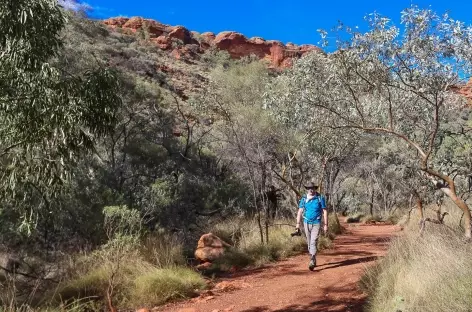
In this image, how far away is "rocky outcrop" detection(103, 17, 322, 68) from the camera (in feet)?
189

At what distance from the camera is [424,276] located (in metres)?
4.59

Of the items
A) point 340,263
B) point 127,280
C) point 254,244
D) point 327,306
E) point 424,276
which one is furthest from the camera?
point 254,244

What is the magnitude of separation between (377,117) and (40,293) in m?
6.91

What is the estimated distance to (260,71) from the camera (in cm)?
2775

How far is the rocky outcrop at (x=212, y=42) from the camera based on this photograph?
57713mm

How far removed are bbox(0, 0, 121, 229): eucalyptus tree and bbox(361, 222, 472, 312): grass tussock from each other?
12.6 ft

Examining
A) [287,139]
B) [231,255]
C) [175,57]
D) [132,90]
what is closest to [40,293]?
[231,255]

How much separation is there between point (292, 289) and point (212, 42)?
203 feet

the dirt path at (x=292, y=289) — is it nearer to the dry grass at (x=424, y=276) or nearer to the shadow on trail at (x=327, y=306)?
the shadow on trail at (x=327, y=306)

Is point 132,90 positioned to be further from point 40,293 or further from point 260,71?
point 40,293

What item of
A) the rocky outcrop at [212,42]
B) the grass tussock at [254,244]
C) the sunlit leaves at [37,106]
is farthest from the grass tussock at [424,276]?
the rocky outcrop at [212,42]

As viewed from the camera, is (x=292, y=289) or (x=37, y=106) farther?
(x=292, y=289)

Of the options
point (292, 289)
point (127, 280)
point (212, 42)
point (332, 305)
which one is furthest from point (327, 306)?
point (212, 42)

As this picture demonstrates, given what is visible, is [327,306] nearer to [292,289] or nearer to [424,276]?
[292,289]
